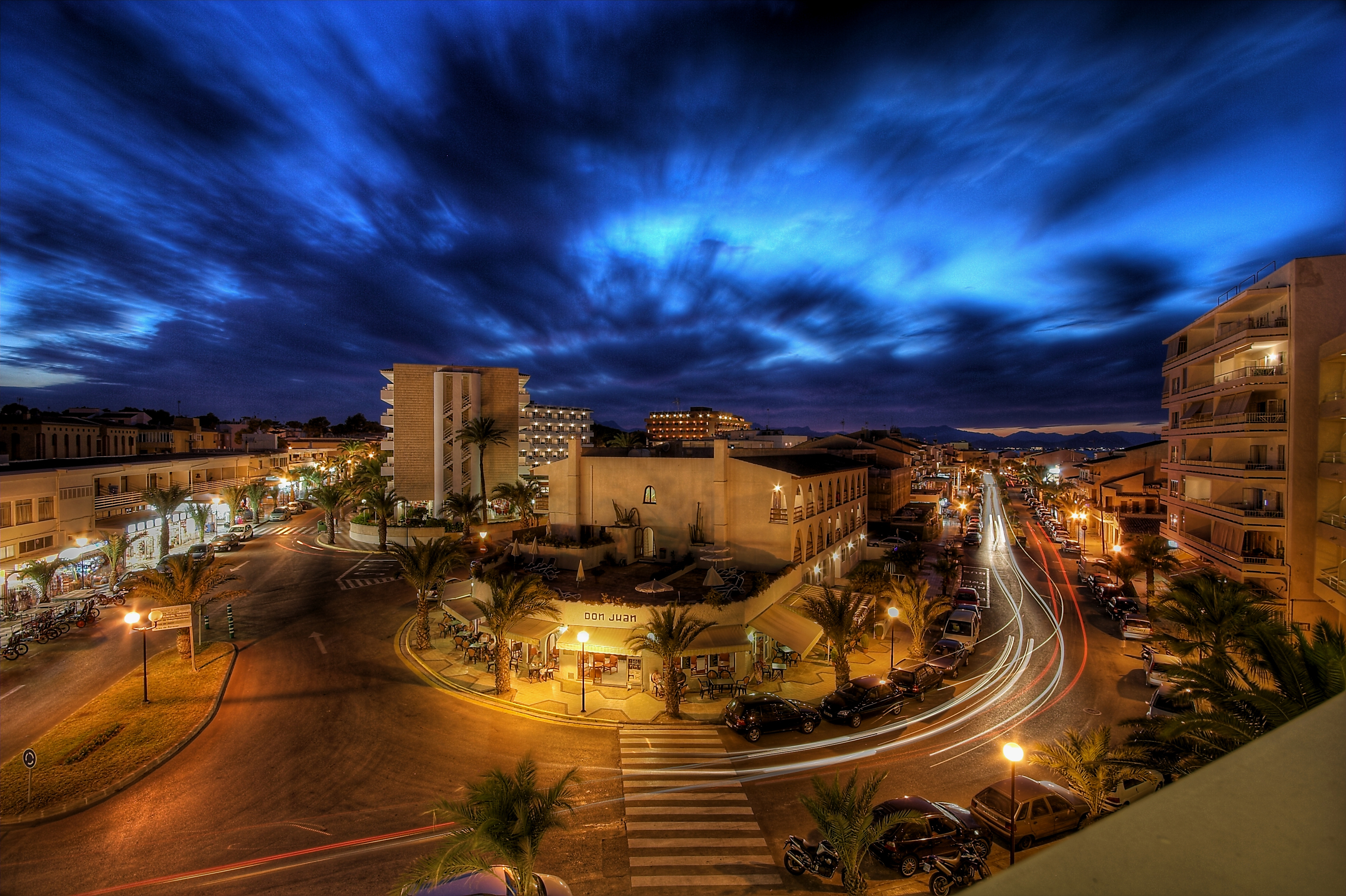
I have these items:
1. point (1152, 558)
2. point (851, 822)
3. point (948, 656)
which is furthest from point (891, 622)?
point (1152, 558)

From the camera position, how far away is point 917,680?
24156 millimetres

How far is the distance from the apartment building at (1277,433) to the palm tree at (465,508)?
173 ft

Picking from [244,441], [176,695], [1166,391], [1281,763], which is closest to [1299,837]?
[1281,763]

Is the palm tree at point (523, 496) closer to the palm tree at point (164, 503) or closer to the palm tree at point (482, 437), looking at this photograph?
the palm tree at point (482, 437)

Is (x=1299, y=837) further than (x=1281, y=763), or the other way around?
(x=1281, y=763)

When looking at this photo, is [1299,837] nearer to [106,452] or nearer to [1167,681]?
[1167,681]

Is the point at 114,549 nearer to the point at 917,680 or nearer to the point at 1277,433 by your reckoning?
the point at 917,680

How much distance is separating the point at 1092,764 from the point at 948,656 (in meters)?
12.2

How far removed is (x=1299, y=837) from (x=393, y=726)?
24.1 metres

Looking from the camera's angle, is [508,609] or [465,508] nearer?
[508,609]

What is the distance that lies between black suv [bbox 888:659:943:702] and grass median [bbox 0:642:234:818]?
26941 millimetres

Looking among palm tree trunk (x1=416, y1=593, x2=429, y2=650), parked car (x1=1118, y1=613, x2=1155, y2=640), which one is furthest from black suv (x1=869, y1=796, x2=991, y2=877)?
palm tree trunk (x1=416, y1=593, x2=429, y2=650)

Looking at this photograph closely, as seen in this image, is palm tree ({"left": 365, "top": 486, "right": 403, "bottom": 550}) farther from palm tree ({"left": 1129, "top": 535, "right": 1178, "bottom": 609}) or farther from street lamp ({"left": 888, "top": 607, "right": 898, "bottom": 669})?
palm tree ({"left": 1129, "top": 535, "right": 1178, "bottom": 609})

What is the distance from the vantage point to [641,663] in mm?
24500
